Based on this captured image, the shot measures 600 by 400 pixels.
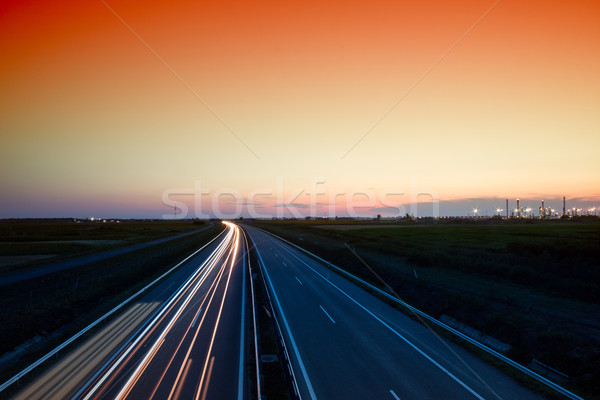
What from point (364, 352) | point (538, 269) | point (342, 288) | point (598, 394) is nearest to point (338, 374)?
point (364, 352)

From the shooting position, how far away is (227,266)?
40969mm

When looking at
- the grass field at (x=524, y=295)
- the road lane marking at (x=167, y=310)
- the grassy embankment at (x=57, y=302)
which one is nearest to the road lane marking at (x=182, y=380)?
the road lane marking at (x=167, y=310)

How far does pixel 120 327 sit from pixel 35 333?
4735 mm

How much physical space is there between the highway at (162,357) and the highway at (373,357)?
9.16 feet

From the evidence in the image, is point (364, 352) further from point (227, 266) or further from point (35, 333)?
point (227, 266)

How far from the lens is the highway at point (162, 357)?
39.2 ft

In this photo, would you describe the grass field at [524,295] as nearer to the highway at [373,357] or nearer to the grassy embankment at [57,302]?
the highway at [373,357]

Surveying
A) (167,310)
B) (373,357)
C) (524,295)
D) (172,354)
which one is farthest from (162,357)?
(524,295)

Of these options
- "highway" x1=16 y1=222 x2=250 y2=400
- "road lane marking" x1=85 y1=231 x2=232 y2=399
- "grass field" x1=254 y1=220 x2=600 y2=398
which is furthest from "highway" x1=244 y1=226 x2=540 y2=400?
"road lane marking" x1=85 y1=231 x2=232 y2=399

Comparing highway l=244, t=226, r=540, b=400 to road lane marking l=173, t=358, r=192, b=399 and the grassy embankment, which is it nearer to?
road lane marking l=173, t=358, r=192, b=399

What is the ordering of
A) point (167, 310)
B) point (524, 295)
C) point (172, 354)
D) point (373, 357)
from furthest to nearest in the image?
point (524, 295)
point (167, 310)
point (172, 354)
point (373, 357)

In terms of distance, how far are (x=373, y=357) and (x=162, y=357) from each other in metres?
9.38

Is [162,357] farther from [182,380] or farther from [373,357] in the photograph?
[373,357]

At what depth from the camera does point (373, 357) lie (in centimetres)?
1484
